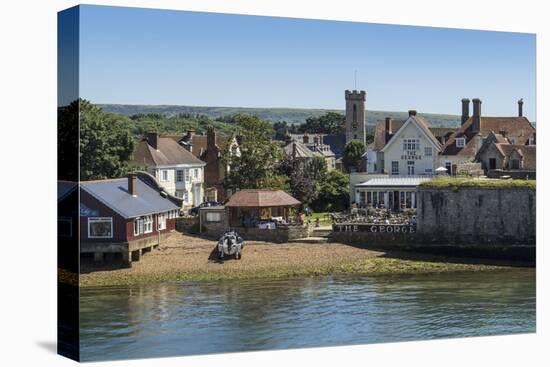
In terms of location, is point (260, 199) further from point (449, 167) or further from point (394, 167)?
point (449, 167)

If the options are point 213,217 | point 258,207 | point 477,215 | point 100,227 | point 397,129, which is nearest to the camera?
point 100,227

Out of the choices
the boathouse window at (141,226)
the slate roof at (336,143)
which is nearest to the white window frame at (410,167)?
the slate roof at (336,143)

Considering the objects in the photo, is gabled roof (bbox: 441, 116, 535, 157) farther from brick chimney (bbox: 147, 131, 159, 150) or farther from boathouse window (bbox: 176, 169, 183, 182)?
brick chimney (bbox: 147, 131, 159, 150)

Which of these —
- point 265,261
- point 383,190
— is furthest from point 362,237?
point 265,261

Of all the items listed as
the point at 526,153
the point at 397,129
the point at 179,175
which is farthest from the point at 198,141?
the point at 526,153

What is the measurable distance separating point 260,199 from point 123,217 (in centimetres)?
337

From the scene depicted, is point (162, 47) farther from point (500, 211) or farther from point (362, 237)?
point (500, 211)

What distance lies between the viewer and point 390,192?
70.9 feet

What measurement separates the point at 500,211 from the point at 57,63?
30.5 ft

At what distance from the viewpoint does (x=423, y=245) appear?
73.2ft

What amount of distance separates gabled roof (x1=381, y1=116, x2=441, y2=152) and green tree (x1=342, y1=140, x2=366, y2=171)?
0.51m

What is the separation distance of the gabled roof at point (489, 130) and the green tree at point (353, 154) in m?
1.54

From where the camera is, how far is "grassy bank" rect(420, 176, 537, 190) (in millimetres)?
21891

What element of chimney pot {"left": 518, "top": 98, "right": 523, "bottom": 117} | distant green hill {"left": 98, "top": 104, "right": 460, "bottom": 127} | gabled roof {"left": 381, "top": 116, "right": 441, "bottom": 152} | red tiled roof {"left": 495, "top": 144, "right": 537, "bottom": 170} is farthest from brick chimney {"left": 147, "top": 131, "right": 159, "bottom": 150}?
red tiled roof {"left": 495, "top": 144, "right": 537, "bottom": 170}
